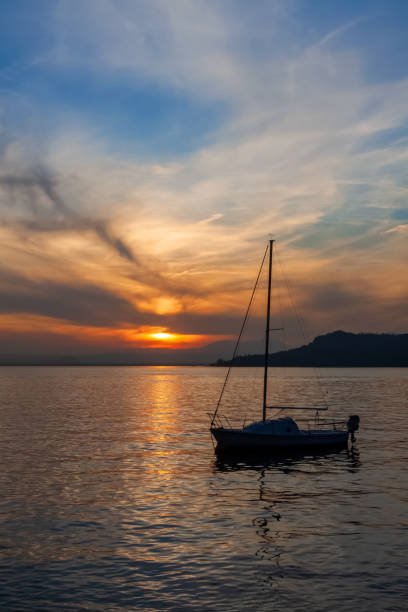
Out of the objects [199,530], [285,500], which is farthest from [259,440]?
[199,530]

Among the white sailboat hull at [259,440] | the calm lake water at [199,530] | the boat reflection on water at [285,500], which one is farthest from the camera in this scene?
the white sailboat hull at [259,440]

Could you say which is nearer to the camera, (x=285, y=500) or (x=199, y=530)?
(x=199, y=530)

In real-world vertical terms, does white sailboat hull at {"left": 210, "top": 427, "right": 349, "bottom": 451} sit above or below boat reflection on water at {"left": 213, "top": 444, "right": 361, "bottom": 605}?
→ above

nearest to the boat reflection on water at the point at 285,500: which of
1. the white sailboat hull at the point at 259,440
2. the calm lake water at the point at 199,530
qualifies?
the calm lake water at the point at 199,530

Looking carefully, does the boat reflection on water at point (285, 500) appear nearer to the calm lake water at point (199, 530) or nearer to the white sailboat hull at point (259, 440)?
the calm lake water at point (199, 530)

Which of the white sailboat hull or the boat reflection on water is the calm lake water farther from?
the white sailboat hull

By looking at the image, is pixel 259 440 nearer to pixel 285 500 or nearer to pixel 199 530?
pixel 285 500

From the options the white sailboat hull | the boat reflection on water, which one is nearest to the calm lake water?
the boat reflection on water

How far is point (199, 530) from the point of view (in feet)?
85.5

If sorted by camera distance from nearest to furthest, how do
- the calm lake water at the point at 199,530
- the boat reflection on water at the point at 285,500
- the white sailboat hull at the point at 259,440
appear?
1. the calm lake water at the point at 199,530
2. the boat reflection on water at the point at 285,500
3. the white sailboat hull at the point at 259,440

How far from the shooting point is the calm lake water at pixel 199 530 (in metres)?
18.8

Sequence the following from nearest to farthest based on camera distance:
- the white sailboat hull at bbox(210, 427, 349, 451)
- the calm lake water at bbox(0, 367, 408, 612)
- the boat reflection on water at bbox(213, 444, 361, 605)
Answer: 1. the calm lake water at bbox(0, 367, 408, 612)
2. the boat reflection on water at bbox(213, 444, 361, 605)
3. the white sailboat hull at bbox(210, 427, 349, 451)

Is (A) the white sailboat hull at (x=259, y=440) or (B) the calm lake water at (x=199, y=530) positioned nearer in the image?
(B) the calm lake water at (x=199, y=530)

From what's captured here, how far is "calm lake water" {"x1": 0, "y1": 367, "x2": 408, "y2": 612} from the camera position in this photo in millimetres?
18766
